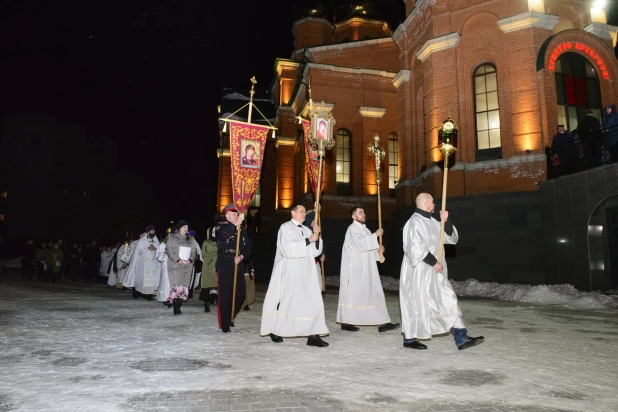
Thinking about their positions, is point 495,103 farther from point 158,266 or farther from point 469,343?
point 158,266

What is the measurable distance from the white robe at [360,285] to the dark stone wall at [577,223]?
25.5ft

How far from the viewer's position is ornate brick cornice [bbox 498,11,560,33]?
14.6m

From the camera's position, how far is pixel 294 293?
20.7ft

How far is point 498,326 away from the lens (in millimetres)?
7465

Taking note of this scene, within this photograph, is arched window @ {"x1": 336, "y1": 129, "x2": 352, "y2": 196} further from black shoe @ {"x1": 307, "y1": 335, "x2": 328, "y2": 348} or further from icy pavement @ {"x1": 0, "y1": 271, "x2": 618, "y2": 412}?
black shoe @ {"x1": 307, "y1": 335, "x2": 328, "y2": 348}

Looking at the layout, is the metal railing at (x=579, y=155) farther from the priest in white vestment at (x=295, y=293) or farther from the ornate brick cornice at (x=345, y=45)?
the ornate brick cornice at (x=345, y=45)

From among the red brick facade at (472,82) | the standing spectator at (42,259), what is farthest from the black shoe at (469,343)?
the standing spectator at (42,259)

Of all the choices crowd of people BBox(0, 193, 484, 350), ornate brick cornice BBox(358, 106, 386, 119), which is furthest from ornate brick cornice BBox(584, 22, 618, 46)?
crowd of people BBox(0, 193, 484, 350)

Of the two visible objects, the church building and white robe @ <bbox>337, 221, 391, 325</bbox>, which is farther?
the church building

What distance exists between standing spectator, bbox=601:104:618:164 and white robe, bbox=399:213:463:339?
8.25 metres

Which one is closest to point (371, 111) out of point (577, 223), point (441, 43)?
point (441, 43)

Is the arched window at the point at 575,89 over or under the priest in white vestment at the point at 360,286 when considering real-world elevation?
over

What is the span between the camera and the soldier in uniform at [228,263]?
7008 mm

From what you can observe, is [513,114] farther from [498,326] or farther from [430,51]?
[498,326]
